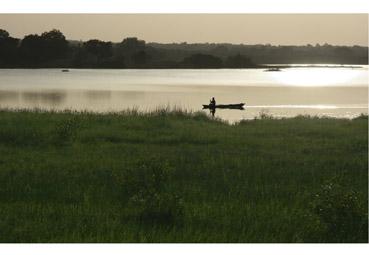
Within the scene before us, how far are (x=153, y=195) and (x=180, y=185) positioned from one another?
283 centimetres

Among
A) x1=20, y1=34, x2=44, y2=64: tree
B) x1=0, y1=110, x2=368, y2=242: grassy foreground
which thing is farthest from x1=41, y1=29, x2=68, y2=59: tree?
x1=0, y1=110, x2=368, y2=242: grassy foreground

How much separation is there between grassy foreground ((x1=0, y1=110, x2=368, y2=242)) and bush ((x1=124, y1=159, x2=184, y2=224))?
23 millimetres

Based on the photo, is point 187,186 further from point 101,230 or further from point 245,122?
point 245,122

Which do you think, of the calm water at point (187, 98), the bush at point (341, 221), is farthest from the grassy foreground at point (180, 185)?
the calm water at point (187, 98)

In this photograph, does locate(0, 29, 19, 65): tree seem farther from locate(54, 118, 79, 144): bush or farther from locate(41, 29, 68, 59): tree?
locate(54, 118, 79, 144): bush

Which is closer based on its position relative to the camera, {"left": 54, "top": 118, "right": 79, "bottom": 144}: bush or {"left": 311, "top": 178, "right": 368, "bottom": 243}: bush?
{"left": 311, "top": 178, "right": 368, "bottom": 243}: bush

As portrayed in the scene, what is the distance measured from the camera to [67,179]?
15.2 m

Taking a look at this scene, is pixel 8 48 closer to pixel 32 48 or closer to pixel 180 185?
pixel 32 48

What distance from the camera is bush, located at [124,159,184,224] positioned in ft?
36.7

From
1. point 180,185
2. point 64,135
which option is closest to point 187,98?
point 64,135

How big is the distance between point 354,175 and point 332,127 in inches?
543

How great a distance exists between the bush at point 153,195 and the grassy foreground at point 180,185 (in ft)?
0.08

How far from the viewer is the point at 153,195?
39.6 feet

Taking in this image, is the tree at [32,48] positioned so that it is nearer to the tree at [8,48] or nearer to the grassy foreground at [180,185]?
the tree at [8,48]
